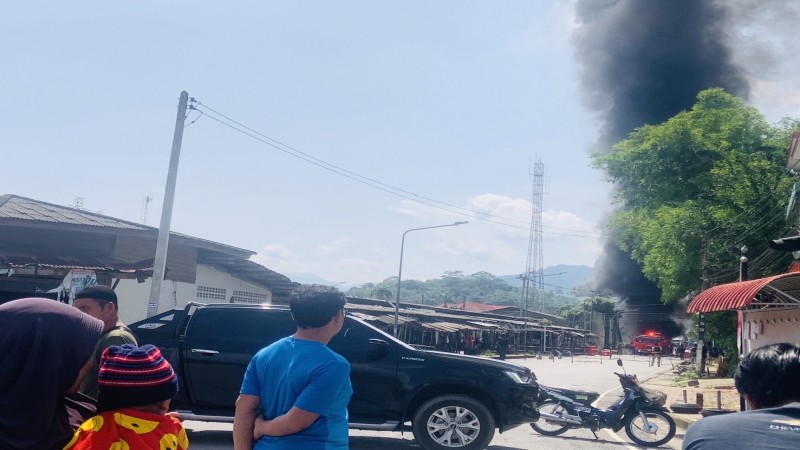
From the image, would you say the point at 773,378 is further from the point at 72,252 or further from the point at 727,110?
the point at 727,110

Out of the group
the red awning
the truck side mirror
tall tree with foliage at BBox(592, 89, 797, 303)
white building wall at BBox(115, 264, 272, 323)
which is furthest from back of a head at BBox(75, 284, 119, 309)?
tall tree with foliage at BBox(592, 89, 797, 303)

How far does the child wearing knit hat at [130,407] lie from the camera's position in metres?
2.54

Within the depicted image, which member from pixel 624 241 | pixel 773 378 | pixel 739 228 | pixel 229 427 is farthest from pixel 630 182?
pixel 773 378

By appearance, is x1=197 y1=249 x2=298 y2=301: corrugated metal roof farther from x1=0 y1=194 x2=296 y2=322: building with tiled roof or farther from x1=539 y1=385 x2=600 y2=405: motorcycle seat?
x1=539 y1=385 x2=600 y2=405: motorcycle seat

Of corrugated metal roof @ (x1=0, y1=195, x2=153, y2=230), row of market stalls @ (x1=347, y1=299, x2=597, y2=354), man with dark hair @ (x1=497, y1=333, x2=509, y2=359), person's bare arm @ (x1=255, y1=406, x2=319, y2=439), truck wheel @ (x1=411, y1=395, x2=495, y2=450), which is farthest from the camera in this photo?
man with dark hair @ (x1=497, y1=333, x2=509, y2=359)

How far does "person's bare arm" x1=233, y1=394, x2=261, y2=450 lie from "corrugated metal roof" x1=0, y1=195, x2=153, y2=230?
1450 centimetres

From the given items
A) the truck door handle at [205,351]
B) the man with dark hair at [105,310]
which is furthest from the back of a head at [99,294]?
the truck door handle at [205,351]

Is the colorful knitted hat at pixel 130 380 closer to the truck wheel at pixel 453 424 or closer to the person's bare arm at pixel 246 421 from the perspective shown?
the person's bare arm at pixel 246 421

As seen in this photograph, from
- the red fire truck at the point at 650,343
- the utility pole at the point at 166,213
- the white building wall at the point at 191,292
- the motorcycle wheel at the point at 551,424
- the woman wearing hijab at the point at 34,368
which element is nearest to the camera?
the woman wearing hijab at the point at 34,368

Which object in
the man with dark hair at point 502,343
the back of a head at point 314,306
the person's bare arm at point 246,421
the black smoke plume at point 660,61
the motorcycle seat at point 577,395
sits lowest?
the motorcycle seat at point 577,395

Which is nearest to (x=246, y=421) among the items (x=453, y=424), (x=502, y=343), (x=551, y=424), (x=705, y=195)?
(x=453, y=424)

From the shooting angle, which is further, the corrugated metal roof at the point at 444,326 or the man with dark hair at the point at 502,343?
the man with dark hair at the point at 502,343

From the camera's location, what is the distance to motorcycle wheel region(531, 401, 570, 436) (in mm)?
10664

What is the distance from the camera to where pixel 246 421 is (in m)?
3.21
